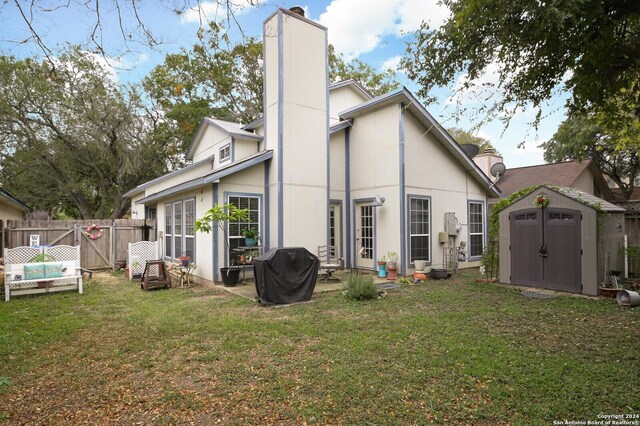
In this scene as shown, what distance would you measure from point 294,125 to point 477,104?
5.46m

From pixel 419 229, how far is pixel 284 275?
5406 mm

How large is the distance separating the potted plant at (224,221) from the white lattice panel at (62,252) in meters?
3.58

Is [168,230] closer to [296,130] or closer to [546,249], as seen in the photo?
[296,130]

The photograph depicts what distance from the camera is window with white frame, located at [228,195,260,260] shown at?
9.59m

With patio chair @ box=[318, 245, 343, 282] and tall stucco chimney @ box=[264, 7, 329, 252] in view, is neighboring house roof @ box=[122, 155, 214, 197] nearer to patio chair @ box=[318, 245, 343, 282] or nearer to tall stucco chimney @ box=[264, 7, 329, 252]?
tall stucco chimney @ box=[264, 7, 329, 252]

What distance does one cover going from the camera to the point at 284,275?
733 cm

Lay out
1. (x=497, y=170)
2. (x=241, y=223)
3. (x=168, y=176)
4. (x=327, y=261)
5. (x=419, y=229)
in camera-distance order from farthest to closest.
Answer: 1. (x=497, y=170)
2. (x=168, y=176)
3. (x=419, y=229)
4. (x=327, y=261)
5. (x=241, y=223)

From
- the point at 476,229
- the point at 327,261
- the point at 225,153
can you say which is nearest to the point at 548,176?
the point at 476,229

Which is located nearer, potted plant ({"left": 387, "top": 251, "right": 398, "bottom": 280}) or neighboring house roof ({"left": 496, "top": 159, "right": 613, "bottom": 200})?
potted plant ({"left": 387, "top": 251, "right": 398, "bottom": 280})

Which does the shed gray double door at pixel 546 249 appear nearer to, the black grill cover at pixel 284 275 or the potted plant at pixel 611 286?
the potted plant at pixel 611 286

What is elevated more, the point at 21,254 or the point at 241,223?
the point at 241,223

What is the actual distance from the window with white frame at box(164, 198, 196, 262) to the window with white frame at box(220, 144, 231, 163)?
2626mm

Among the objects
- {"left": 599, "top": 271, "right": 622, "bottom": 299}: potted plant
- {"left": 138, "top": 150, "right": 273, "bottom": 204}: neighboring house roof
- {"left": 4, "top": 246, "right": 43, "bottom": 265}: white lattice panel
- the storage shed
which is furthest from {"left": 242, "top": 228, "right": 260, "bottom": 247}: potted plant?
{"left": 599, "top": 271, "right": 622, "bottom": 299}: potted plant

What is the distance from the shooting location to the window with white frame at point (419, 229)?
35.4 ft
